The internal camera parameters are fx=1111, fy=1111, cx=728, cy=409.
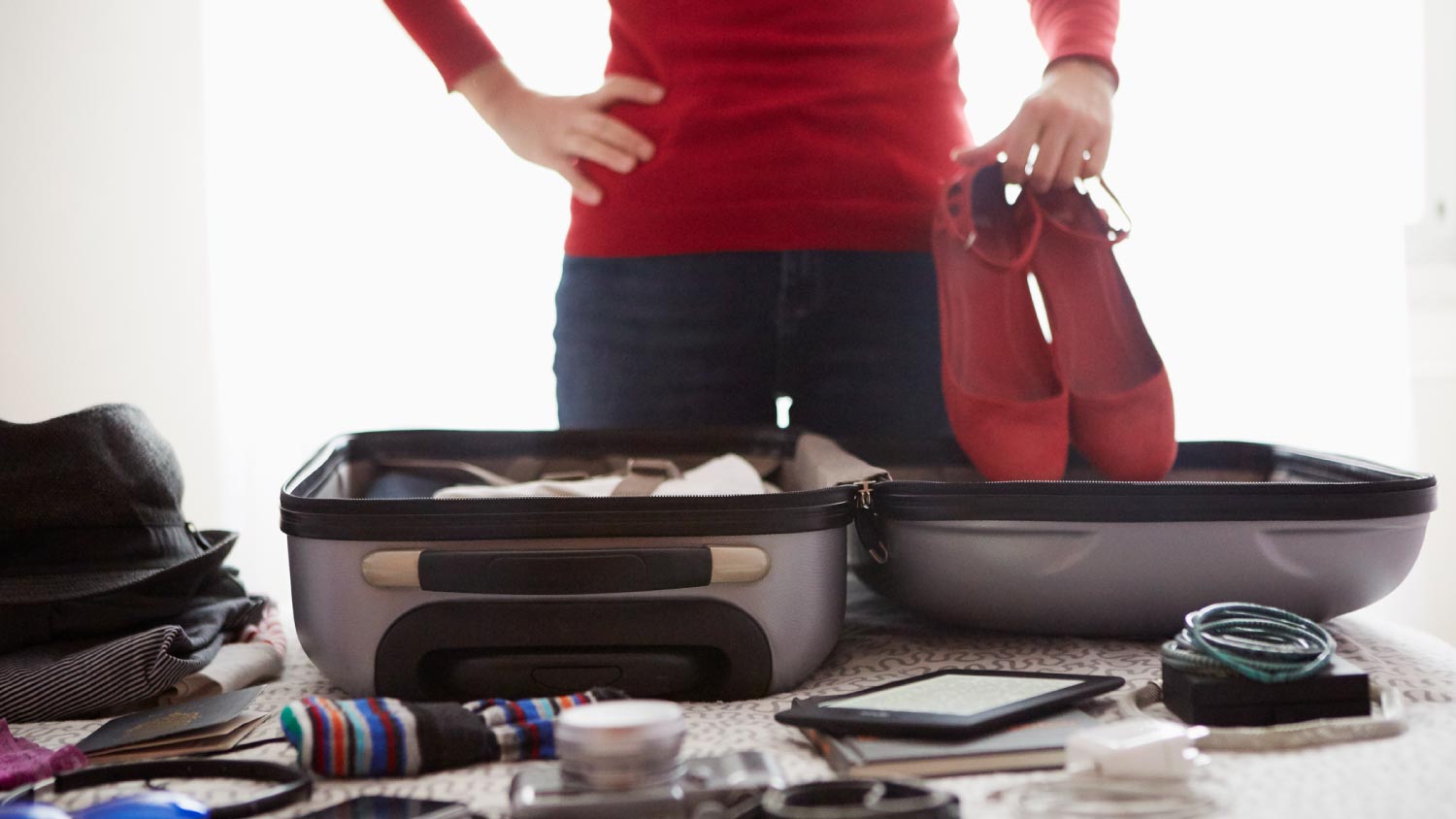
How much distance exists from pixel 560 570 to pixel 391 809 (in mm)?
176

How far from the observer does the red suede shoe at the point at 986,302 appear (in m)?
0.83

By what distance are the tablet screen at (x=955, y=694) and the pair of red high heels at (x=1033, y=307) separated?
284mm

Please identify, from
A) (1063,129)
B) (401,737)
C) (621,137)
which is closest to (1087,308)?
(1063,129)

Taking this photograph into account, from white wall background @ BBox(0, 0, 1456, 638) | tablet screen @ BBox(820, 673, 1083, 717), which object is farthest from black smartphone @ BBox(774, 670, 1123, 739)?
white wall background @ BBox(0, 0, 1456, 638)

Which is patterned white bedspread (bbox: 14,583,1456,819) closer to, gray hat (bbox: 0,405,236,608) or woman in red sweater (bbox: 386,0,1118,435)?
gray hat (bbox: 0,405,236,608)

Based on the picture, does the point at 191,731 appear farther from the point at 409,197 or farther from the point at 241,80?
the point at 241,80

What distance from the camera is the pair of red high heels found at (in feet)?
2.73

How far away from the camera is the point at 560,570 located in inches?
22.3

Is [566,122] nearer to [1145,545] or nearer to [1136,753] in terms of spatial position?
[1145,545]

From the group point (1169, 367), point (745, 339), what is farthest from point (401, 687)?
point (1169, 367)

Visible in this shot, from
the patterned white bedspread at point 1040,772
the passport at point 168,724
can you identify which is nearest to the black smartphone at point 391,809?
the patterned white bedspread at point 1040,772

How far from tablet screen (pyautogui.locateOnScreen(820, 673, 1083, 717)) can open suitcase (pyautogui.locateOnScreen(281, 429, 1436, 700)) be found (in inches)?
3.0

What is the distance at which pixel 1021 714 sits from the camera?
49 centimetres

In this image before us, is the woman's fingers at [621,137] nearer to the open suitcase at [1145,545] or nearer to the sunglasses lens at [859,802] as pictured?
the open suitcase at [1145,545]
